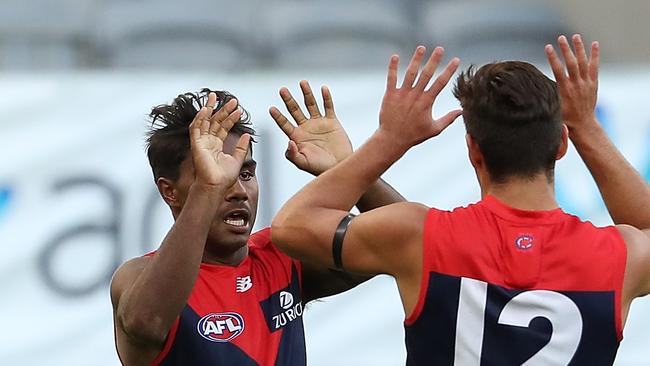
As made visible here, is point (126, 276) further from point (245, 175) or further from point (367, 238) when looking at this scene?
point (367, 238)

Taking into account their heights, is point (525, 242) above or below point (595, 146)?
below

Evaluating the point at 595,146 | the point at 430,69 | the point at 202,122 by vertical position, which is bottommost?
the point at 595,146

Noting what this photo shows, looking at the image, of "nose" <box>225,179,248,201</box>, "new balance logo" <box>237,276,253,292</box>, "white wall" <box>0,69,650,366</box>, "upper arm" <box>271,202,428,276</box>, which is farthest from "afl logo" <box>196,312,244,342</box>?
"white wall" <box>0,69,650,366</box>

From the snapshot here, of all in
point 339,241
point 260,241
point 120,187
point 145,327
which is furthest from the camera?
point 120,187

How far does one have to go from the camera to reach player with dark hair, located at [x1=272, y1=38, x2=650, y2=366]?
2.81m

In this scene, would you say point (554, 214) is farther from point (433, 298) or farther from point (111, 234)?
point (111, 234)

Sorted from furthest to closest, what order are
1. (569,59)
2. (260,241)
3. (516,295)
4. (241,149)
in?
(260,241)
(241,149)
(569,59)
(516,295)

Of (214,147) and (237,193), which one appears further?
(237,193)

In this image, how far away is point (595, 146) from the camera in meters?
3.14

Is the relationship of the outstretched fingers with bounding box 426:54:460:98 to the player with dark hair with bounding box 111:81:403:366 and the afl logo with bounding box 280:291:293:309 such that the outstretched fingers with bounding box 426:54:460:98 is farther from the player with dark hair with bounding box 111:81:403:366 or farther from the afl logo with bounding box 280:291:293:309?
the afl logo with bounding box 280:291:293:309

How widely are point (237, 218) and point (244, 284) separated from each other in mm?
199

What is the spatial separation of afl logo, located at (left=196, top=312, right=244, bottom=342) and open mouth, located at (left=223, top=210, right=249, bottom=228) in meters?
0.28

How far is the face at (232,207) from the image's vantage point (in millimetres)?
3605

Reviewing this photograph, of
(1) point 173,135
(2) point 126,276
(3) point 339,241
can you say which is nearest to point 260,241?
(1) point 173,135
